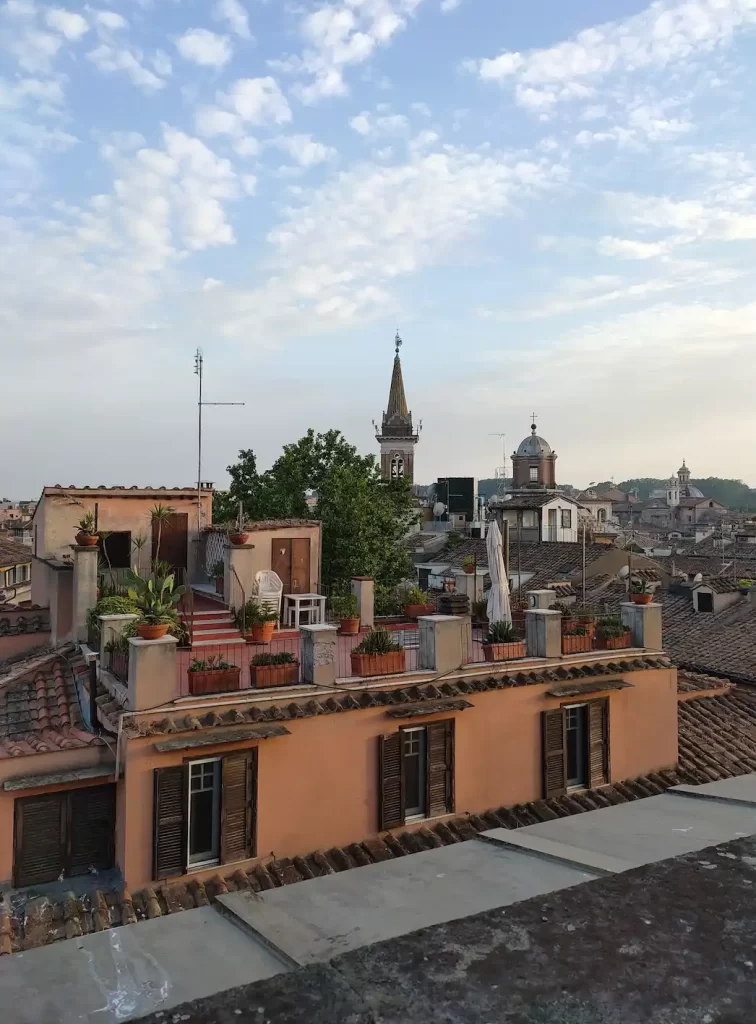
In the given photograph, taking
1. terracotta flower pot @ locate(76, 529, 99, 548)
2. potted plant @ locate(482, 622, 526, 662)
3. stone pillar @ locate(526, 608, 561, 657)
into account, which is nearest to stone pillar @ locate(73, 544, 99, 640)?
terracotta flower pot @ locate(76, 529, 99, 548)

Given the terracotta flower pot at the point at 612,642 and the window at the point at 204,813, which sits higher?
the terracotta flower pot at the point at 612,642

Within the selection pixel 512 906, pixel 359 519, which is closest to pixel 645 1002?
pixel 512 906

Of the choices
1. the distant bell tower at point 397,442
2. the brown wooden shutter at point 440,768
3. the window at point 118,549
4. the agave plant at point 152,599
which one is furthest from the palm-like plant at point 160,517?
the distant bell tower at point 397,442

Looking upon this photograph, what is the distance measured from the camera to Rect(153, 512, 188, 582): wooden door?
14.8 m

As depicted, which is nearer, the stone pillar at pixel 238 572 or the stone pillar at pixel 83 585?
the stone pillar at pixel 83 585

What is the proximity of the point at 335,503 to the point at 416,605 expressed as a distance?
36.3ft

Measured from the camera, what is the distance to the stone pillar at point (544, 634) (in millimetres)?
10484

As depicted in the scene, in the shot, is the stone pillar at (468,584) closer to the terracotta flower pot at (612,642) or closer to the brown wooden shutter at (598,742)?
the terracotta flower pot at (612,642)

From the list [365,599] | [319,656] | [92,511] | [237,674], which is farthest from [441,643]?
[92,511]

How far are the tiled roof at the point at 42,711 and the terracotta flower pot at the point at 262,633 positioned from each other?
2397mm

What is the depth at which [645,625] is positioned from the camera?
11.7 meters

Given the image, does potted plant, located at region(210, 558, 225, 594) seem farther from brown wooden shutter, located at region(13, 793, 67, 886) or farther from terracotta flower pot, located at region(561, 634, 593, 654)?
terracotta flower pot, located at region(561, 634, 593, 654)

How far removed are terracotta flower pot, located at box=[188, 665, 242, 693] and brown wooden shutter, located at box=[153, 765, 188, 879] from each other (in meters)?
0.85

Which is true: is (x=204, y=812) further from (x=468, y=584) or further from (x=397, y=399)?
(x=397, y=399)
